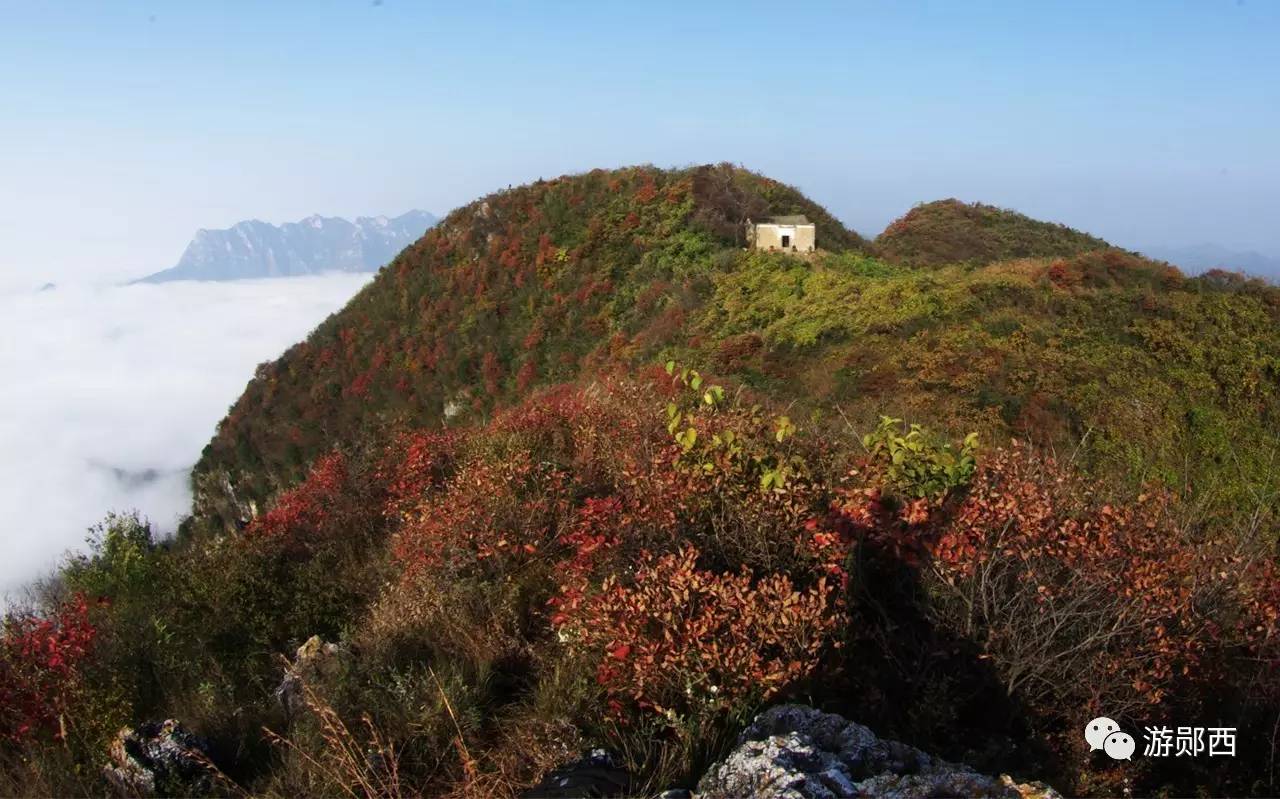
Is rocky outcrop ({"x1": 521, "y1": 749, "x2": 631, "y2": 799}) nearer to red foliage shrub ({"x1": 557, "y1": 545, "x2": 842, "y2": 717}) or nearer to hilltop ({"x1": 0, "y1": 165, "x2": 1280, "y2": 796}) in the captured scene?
hilltop ({"x1": 0, "y1": 165, "x2": 1280, "y2": 796})

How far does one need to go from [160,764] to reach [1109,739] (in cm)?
456

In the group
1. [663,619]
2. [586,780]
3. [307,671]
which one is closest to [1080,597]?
[663,619]

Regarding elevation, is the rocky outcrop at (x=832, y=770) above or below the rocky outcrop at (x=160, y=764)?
above

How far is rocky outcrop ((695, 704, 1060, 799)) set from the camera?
8.63 ft

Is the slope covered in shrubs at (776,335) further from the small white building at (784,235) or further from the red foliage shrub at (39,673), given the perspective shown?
the red foliage shrub at (39,673)

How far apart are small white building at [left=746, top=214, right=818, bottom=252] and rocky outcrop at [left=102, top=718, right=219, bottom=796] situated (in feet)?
76.4

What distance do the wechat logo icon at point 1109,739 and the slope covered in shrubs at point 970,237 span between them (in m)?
28.0

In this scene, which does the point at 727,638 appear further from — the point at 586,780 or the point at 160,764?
the point at 160,764

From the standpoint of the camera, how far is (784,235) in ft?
85.0

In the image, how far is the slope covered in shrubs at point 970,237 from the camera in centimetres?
3316

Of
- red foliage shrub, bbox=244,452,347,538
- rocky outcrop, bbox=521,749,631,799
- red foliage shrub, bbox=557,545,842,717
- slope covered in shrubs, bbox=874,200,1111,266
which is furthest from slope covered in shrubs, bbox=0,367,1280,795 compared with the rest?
slope covered in shrubs, bbox=874,200,1111,266

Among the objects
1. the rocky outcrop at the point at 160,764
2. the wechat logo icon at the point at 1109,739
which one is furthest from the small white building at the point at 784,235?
the rocky outcrop at the point at 160,764

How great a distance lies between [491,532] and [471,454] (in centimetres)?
223

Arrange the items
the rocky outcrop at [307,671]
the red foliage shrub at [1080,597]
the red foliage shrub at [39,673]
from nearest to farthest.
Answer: the red foliage shrub at [1080,597] < the red foliage shrub at [39,673] < the rocky outcrop at [307,671]
